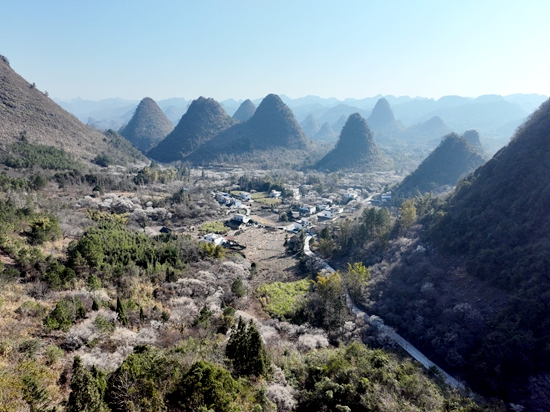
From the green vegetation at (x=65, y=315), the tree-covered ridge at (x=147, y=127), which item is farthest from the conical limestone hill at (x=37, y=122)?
the green vegetation at (x=65, y=315)

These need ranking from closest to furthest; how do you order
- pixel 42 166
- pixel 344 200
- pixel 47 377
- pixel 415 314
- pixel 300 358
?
pixel 47 377 → pixel 300 358 → pixel 415 314 → pixel 42 166 → pixel 344 200

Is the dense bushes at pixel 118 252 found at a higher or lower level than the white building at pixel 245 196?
higher

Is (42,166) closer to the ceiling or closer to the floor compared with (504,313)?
closer to the ceiling

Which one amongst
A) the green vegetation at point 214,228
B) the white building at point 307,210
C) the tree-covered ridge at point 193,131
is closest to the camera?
the green vegetation at point 214,228

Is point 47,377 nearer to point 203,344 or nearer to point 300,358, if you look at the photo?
point 203,344

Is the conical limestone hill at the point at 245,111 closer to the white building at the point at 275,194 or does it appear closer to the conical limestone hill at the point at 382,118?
the conical limestone hill at the point at 382,118

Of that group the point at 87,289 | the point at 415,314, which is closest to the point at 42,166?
the point at 87,289

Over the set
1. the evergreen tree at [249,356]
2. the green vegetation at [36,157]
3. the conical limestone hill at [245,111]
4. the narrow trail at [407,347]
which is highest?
the conical limestone hill at [245,111]

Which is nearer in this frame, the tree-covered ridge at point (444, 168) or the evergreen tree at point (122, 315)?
the evergreen tree at point (122, 315)
